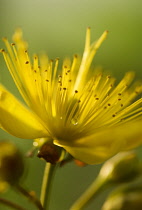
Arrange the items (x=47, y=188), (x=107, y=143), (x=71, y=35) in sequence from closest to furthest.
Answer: (x=107, y=143)
(x=47, y=188)
(x=71, y=35)

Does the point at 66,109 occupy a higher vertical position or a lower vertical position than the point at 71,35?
higher

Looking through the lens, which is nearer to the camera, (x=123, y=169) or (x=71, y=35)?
(x=123, y=169)

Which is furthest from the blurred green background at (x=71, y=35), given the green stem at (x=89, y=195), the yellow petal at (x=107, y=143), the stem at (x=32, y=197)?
the yellow petal at (x=107, y=143)

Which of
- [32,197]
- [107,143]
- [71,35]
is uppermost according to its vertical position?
[107,143]

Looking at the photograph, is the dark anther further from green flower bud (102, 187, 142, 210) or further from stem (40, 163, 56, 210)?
green flower bud (102, 187, 142, 210)

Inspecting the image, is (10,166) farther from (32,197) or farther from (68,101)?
(68,101)

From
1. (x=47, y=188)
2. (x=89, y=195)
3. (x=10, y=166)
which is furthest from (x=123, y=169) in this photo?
(x=10, y=166)

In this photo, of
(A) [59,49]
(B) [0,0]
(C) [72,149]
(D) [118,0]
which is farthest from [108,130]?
(B) [0,0]
